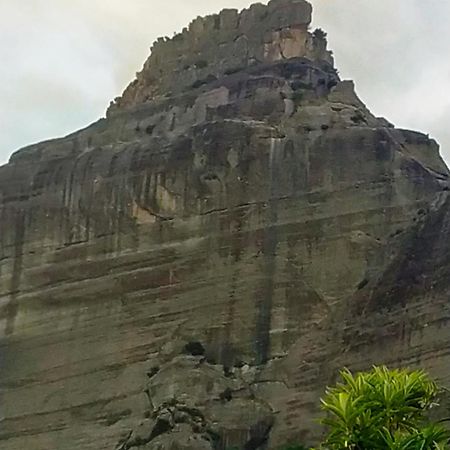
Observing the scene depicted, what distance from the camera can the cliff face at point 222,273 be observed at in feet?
139

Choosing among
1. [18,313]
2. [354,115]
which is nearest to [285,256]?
[354,115]

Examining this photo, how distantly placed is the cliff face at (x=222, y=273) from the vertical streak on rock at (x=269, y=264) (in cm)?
7

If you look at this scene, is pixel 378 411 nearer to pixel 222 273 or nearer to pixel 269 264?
pixel 269 264

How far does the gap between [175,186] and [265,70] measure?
21.8 feet

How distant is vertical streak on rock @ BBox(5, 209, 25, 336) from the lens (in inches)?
1840

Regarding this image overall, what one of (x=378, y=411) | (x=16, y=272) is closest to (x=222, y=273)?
(x=16, y=272)

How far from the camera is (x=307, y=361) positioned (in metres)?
42.4

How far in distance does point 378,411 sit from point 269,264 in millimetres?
24682

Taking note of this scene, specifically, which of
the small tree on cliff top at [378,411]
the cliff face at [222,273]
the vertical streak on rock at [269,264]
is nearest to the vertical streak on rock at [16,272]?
the cliff face at [222,273]

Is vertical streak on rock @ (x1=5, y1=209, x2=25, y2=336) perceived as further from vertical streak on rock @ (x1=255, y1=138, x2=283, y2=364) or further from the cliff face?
vertical streak on rock @ (x1=255, y1=138, x2=283, y2=364)

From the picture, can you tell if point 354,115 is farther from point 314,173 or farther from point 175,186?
point 175,186

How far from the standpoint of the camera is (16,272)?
47.2 meters

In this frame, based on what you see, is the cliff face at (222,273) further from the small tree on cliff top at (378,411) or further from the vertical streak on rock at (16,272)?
the small tree on cliff top at (378,411)

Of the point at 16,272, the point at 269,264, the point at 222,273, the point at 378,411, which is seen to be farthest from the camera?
the point at 16,272
